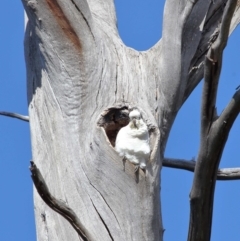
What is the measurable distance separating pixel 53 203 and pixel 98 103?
0.48m

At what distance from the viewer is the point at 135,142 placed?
1.81 meters

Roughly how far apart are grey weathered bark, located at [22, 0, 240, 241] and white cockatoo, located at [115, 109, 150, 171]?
1.0 inches

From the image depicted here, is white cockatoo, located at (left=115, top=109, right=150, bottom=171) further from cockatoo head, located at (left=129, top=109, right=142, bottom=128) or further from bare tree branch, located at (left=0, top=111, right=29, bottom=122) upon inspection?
bare tree branch, located at (left=0, top=111, right=29, bottom=122)

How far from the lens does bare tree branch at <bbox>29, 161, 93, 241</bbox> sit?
4.83ft

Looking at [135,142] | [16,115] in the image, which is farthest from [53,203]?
[16,115]

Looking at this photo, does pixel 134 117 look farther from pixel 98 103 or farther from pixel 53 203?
pixel 53 203

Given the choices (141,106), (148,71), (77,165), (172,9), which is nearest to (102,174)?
(77,165)

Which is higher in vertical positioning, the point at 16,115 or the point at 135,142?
the point at 16,115

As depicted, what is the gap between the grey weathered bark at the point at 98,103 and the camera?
69.9 inches

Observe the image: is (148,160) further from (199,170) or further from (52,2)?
(52,2)

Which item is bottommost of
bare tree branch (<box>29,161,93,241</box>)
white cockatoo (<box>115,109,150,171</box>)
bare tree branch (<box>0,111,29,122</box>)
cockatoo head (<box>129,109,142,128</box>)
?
bare tree branch (<box>29,161,93,241</box>)

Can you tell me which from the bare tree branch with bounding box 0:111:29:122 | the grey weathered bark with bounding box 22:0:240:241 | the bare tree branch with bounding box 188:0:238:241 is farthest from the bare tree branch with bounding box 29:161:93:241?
the bare tree branch with bounding box 0:111:29:122

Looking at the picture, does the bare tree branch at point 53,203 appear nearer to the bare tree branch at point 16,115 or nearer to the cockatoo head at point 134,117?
the cockatoo head at point 134,117

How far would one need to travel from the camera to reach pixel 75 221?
1.57m
